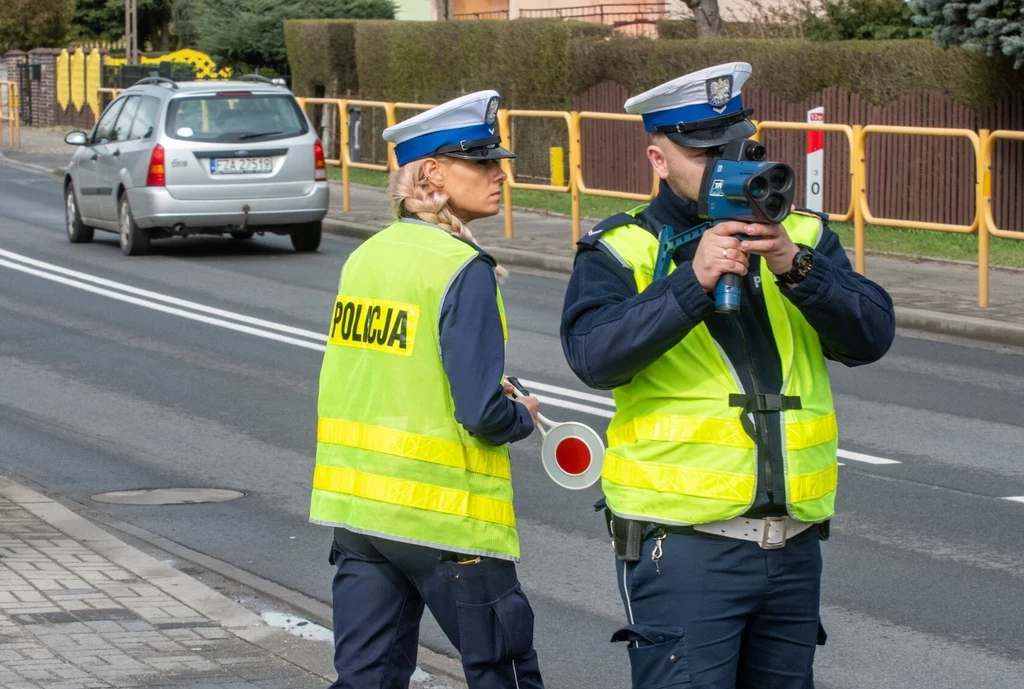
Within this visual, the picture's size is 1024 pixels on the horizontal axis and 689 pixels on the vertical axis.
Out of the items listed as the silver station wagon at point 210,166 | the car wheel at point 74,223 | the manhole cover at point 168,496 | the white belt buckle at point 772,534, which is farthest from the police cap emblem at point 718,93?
the car wheel at point 74,223

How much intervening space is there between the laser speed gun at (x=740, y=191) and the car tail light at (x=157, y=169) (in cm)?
1403

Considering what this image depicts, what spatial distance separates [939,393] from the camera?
10297 mm

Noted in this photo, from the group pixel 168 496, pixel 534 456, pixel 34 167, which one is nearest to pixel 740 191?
pixel 168 496

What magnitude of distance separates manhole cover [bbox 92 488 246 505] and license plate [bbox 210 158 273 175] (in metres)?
9.01

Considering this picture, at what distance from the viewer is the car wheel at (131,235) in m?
17.3

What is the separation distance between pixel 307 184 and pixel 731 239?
47.3ft

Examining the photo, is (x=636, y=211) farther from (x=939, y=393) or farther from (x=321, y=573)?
(x=939, y=393)

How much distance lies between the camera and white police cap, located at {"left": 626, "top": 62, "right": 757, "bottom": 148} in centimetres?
320

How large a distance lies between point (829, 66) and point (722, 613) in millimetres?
17833

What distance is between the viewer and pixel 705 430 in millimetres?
3170

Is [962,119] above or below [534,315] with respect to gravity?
above

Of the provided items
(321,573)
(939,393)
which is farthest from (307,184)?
(321,573)

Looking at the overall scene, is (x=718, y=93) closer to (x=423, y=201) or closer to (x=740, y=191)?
(x=740, y=191)

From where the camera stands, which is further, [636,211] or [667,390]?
[636,211]
